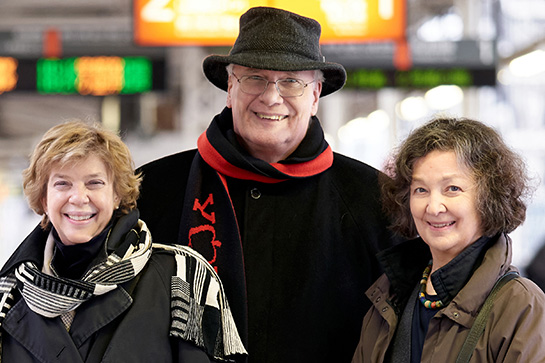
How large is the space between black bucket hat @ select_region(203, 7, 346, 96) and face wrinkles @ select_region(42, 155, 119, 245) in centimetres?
59

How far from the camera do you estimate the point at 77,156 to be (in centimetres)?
207

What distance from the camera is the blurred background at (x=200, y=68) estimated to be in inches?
174

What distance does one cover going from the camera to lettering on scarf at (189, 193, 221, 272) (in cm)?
242

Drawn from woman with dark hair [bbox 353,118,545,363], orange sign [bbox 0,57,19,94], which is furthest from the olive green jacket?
orange sign [bbox 0,57,19,94]

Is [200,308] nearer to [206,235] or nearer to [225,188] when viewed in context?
[206,235]

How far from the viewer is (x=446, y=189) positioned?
6.49 ft

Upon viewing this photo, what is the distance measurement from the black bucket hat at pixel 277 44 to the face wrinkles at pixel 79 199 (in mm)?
589

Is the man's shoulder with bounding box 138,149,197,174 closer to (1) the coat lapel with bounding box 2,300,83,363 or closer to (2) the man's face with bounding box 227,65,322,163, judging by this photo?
(2) the man's face with bounding box 227,65,322,163

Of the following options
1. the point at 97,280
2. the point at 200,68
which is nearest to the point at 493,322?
the point at 97,280

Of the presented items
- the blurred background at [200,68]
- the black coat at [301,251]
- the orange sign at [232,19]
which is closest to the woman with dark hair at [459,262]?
the black coat at [301,251]

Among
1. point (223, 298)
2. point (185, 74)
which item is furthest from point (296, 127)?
point (185, 74)

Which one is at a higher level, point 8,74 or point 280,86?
point 8,74

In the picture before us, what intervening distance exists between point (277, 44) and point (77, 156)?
0.74 meters

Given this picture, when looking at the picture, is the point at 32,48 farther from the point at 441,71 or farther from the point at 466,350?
the point at 466,350
